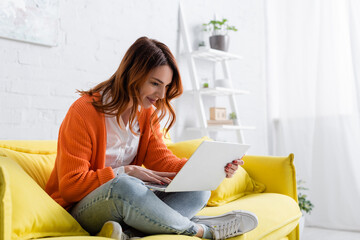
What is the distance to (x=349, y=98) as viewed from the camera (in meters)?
3.27

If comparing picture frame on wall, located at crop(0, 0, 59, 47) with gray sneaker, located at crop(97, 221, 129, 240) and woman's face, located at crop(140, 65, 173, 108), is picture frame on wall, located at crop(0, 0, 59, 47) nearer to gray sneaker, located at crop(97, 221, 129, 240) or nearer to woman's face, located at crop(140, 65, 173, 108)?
woman's face, located at crop(140, 65, 173, 108)

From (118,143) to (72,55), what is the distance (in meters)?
0.87

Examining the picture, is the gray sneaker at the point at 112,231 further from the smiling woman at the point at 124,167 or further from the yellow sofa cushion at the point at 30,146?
the yellow sofa cushion at the point at 30,146

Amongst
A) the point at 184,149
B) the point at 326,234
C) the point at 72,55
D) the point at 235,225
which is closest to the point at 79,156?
the point at 235,225

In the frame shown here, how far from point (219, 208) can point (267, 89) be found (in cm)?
219

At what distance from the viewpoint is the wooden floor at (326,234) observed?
9.67 feet

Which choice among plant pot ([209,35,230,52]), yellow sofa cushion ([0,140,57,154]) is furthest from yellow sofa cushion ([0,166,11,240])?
plant pot ([209,35,230,52])

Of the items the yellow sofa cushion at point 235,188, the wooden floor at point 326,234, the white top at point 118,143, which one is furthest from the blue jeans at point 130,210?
the wooden floor at point 326,234

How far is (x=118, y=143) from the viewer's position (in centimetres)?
160

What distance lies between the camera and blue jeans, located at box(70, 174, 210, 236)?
1.26 metres

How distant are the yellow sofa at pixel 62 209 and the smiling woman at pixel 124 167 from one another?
73mm

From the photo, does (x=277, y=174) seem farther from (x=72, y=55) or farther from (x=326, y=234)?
(x=72, y=55)

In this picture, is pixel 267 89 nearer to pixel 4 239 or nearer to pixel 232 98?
pixel 232 98

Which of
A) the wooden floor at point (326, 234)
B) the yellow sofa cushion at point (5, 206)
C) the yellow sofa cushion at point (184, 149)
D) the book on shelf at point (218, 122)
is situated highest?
the book on shelf at point (218, 122)
